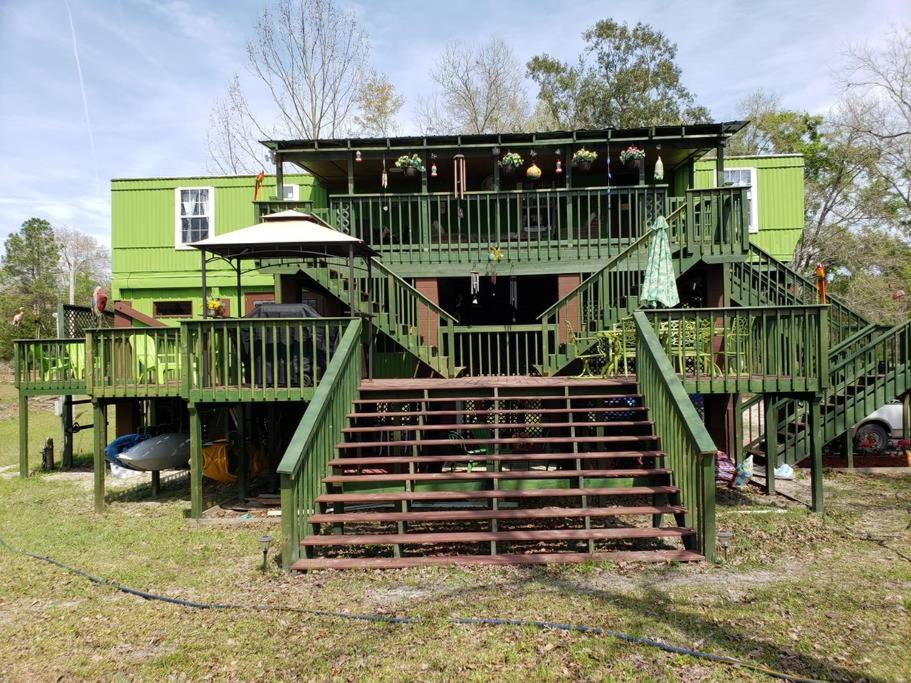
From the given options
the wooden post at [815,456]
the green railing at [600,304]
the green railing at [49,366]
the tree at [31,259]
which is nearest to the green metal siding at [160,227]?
the green railing at [49,366]

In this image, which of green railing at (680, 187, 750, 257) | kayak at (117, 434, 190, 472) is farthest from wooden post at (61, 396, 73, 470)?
green railing at (680, 187, 750, 257)

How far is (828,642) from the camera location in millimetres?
4410

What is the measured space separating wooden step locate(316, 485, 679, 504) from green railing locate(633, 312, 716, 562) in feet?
1.20

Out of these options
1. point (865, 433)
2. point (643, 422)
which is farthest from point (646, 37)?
point (643, 422)

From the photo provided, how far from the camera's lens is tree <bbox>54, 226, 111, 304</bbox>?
52.7 metres

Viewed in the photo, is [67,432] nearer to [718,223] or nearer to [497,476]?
[497,476]

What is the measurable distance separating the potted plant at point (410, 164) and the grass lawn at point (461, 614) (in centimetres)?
763

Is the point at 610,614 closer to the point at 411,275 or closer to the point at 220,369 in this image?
the point at 220,369

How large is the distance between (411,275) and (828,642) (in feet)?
29.3

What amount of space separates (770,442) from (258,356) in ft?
26.1

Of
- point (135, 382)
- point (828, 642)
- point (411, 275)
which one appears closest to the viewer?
point (828, 642)

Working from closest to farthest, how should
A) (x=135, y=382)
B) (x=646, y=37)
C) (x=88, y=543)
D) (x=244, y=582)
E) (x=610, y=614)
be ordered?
(x=610, y=614)
(x=244, y=582)
(x=88, y=543)
(x=135, y=382)
(x=646, y=37)

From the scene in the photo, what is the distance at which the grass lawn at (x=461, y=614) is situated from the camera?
420 centimetres

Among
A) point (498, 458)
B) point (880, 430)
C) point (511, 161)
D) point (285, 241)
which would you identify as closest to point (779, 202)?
point (880, 430)
